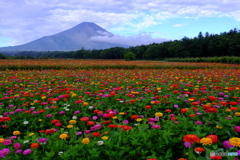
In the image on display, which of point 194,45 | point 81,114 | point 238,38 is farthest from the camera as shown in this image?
point 194,45

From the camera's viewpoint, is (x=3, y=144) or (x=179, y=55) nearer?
(x=3, y=144)

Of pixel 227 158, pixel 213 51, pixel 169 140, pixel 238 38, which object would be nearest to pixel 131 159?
pixel 169 140

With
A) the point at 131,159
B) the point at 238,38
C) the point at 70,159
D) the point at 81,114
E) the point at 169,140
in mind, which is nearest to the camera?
the point at 70,159

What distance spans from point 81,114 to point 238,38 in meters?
63.7

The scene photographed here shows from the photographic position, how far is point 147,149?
204 cm

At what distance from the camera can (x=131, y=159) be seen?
1.95 meters

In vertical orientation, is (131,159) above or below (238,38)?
below

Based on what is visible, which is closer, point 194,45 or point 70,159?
point 70,159

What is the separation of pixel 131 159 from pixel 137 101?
186 cm

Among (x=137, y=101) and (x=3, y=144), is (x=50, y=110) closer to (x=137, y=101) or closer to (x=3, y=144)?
(x=3, y=144)

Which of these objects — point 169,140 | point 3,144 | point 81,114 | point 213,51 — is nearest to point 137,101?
point 81,114

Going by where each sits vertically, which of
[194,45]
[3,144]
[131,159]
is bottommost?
[131,159]

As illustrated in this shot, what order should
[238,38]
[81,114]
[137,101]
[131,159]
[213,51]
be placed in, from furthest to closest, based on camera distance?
1. [213,51]
2. [238,38]
3. [137,101]
4. [81,114]
5. [131,159]

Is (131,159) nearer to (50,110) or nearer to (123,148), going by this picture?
(123,148)
